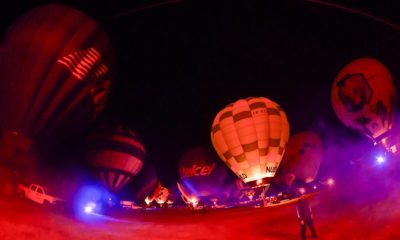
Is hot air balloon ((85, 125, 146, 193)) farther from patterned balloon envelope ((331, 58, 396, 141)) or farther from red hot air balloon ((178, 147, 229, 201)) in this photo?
patterned balloon envelope ((331, 58, 396, 141))

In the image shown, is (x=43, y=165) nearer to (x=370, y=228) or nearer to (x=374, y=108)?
(x=370, y=228)

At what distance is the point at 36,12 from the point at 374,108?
1543cm

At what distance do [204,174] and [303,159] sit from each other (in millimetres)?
6884

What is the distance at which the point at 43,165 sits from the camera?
16.8 m

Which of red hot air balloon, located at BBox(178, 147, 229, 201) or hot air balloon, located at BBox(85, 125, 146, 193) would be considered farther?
red hot air balloon, located at BBox(178, 147, 229, 201)

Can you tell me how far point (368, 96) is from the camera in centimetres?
1702

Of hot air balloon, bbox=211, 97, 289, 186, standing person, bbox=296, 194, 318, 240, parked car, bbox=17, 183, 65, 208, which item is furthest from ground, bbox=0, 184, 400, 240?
hot air balloon, bbox=211, 97, 289, 186

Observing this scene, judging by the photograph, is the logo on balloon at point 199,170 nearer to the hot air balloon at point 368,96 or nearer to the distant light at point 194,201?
the distant light at point 194,201

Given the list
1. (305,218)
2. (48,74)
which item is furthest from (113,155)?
(305,218)

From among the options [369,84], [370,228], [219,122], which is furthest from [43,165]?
[369,84]

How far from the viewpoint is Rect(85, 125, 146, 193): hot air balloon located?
1703cm

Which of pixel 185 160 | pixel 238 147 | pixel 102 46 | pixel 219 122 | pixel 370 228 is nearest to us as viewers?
pixel 370 228

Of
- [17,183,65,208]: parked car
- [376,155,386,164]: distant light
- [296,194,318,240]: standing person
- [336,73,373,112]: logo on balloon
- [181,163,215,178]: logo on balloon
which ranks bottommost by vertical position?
[296,194,318,240]: standing person

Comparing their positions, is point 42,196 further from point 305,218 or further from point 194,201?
point 194,201
